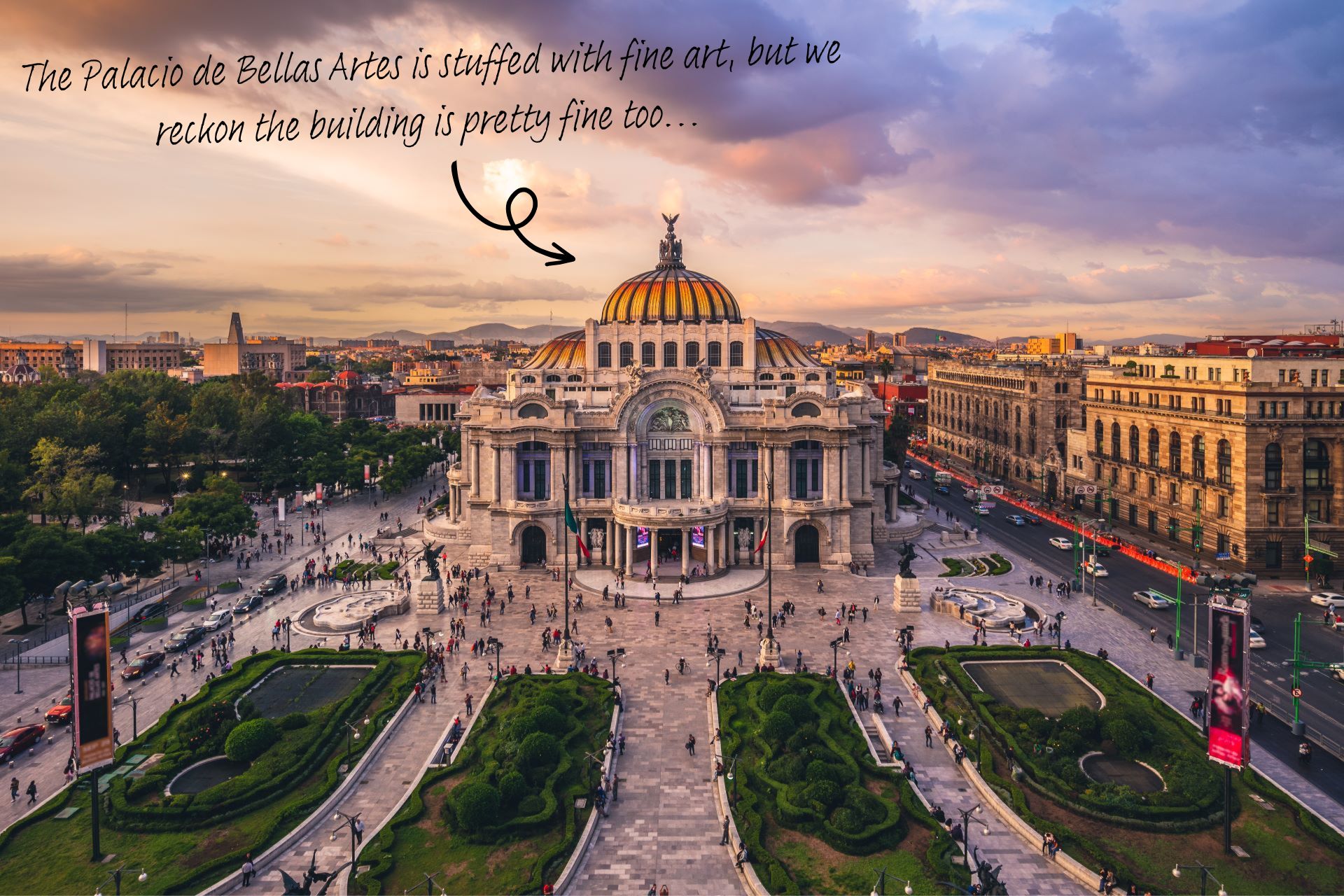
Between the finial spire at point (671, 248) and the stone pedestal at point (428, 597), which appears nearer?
the stone pedestal at point (428, 597)

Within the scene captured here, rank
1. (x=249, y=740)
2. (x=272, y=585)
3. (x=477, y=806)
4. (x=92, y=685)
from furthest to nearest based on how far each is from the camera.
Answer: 1. (x=272, y=585)
2. (x=249, y=740)
3. (x=92, y=685)
4. (x=477, y=806)

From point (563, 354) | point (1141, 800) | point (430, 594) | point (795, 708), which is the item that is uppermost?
point (563, 354)

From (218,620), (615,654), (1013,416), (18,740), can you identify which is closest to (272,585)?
(218,620)

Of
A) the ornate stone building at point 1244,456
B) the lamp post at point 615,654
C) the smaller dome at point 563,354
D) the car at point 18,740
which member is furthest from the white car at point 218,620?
the ornate stone building at point 1244,456

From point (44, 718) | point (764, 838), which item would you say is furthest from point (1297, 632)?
point (44, 718)

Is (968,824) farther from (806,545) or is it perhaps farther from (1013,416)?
(1013,416)

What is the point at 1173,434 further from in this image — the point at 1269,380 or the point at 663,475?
the point at 663,475

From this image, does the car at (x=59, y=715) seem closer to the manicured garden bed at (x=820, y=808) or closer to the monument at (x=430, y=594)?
the monument at (x=430, y=594)
